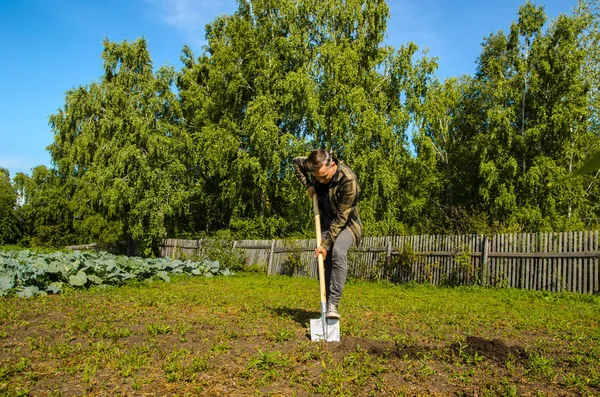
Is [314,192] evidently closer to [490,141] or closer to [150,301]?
[150,301]

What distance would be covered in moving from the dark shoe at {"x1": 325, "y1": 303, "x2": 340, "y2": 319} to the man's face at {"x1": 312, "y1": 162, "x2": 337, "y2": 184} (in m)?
1.33

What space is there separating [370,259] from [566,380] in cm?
1103

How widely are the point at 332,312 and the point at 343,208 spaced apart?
1.10 meters

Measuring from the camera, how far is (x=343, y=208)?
5.13 meters

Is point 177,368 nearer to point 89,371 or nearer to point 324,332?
point 89,371

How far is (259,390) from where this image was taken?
10.5 feet

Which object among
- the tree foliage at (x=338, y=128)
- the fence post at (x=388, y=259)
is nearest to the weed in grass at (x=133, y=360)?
the fence post at (x=388, y=259)

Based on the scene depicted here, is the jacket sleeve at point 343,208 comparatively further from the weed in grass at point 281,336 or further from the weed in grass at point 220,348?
the weed in grass at point 220,348

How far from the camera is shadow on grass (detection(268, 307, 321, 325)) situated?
19.4 feet

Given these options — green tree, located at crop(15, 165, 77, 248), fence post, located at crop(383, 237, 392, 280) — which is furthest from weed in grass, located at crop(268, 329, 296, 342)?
green tree, located at crop(15, 165, 77, 248)

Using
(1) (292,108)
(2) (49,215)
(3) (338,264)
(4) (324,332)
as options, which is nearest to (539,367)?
(4) (324,332)

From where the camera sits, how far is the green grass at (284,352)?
329cm

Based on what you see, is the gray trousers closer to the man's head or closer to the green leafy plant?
the man's head

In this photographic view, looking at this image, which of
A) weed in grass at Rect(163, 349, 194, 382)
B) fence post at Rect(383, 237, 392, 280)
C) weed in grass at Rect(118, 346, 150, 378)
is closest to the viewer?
weed in grass at Rect(163, 349, 194, 382)
